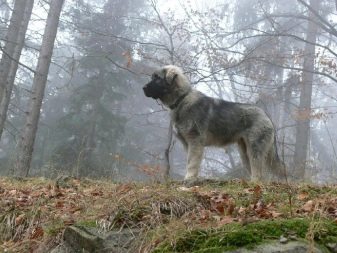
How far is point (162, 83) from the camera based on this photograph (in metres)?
9.04

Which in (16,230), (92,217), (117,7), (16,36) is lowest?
(16,230)

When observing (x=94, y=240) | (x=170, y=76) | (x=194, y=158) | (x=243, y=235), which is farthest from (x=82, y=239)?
(x=170, y=76)

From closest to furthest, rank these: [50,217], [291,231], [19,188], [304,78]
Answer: [291,231] → [50,217] → [19,188] → [304,78]

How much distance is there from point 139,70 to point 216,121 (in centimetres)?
948

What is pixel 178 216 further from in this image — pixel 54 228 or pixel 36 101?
pixel 36 101

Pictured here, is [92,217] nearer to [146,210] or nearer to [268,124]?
[146,210]

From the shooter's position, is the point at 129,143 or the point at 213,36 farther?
the point at 129,143

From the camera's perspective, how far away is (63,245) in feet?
13.3

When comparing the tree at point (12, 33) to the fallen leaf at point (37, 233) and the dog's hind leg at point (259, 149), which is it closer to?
the dog's hind leg at point (259, 149)

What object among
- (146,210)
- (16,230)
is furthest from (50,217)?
(146,210)

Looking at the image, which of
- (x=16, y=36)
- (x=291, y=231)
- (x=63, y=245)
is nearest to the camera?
(x=291, y=231)

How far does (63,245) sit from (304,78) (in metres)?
17.7

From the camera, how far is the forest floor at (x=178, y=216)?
3221 millimetres

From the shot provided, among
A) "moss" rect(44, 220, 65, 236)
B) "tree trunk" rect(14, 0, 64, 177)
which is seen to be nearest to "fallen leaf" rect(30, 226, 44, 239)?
"moss" rect(44, 220, 65, 236)
